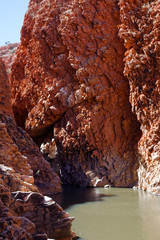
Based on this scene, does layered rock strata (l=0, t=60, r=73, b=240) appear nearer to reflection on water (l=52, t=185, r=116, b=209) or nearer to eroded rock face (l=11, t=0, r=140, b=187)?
reflection on water (l=52, t=185, r=116, b=209)

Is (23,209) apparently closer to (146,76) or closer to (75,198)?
(75,198)

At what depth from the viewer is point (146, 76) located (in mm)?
17297

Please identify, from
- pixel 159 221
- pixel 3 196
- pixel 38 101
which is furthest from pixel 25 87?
pixel 3 196

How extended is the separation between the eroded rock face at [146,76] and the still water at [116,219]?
12.5ft

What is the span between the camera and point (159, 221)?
345 inches

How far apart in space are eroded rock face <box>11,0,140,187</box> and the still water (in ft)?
23.2

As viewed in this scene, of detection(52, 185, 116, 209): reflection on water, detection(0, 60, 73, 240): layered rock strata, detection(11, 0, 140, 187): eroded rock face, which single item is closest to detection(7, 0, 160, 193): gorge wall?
detection(11, 0, 140, 187): eroded rock face

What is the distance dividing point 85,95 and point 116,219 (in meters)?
12.9

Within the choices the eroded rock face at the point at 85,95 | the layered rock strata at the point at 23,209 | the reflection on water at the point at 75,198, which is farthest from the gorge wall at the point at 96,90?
the layered rock strata at the point at 23,209

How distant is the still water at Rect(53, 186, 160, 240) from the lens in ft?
24.4

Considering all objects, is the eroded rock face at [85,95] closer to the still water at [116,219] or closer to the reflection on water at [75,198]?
the reflection on water at [75,198]

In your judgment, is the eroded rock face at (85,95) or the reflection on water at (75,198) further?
the eroded rock face at (85,95)

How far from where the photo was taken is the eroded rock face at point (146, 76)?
16333 millimetres

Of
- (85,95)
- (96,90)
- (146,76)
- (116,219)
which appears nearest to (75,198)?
(116,219)
